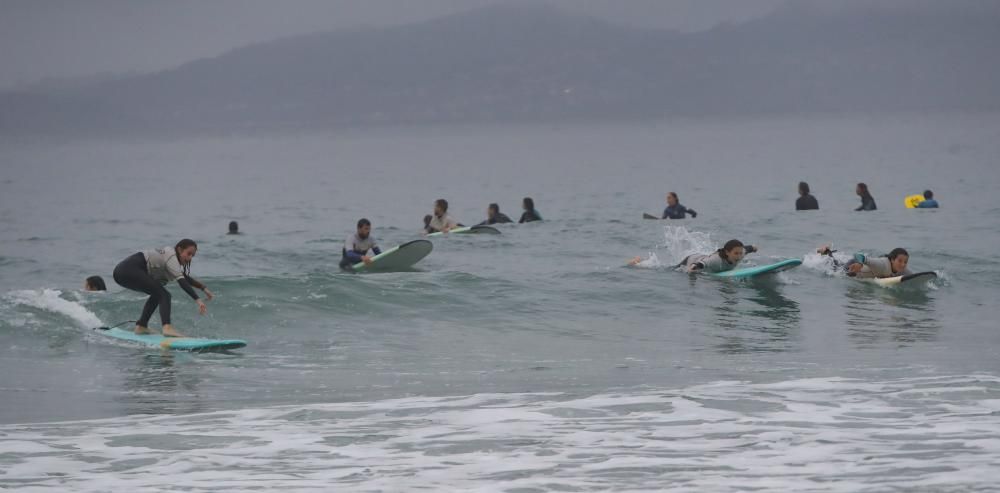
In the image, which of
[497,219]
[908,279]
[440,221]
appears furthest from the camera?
[497,219]

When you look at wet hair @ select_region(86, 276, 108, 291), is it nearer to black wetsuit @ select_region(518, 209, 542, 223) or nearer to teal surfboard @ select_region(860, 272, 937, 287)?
teal surfboard @ select_region(860, 272, 937, 287)

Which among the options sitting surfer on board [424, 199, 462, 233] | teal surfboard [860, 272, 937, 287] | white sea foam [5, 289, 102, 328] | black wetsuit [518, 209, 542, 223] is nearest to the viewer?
white sea foam [5, 289, 102, 328]

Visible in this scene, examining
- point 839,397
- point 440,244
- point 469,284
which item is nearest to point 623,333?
point 469,284

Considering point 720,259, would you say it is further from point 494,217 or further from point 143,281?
point 494,217

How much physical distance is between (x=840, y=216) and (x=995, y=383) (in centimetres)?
2475

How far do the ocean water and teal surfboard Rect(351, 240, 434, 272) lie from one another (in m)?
0.45

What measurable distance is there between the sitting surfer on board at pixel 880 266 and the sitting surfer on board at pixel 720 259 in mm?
1524

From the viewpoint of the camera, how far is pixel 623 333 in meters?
19.5

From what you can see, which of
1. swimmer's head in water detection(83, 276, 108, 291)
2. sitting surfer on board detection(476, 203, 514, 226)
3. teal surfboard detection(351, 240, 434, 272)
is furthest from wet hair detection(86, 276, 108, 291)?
sitting surfer on board detection(476, 203, 514, 226)

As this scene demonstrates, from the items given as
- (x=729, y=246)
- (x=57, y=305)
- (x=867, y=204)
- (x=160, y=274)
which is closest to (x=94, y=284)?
(x=57, y=305)

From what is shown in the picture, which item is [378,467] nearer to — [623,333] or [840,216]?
[623,333]

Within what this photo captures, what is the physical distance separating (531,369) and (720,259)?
892 centimetres

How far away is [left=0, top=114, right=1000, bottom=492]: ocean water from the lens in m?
10.7

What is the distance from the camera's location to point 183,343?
16.8 m
